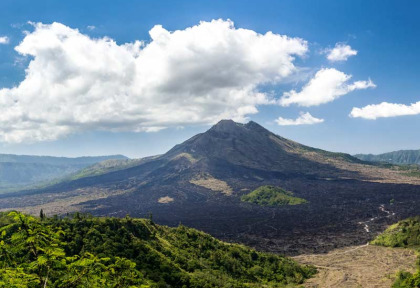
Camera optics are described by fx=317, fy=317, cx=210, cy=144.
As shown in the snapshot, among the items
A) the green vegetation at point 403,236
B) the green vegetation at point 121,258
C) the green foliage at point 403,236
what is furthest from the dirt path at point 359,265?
the green vegetation at point 121,258

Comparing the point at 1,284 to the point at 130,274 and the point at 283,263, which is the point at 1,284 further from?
the point at 283,263

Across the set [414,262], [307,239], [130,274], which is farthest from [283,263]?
[130,274]

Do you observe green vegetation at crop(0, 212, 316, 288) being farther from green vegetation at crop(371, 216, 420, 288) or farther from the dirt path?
green vegetation at crop(371, 216, 420, 288)

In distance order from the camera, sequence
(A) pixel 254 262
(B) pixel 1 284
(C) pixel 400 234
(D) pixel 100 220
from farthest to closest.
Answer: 1. (C) pixel 400 234
2. (A) pixel 254 262
3. (D) pixel 100 220
4. (B) pixel 1 284

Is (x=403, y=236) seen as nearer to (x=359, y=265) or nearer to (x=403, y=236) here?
(x=403, y=236)

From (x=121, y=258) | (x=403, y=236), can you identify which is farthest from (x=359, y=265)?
(x=121, y=258)

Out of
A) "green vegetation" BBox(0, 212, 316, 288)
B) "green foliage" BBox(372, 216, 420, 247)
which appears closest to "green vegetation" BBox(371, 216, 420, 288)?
"green foliage" BBox(372, 216, 420, 247)
